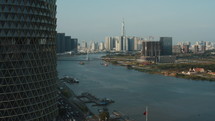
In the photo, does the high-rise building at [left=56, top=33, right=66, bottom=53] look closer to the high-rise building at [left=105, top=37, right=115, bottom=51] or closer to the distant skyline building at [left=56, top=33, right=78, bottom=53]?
the distant skyline building at [left=56, top=33, right=78, bottom=53]

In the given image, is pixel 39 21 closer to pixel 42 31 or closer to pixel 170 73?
pixel 42 31

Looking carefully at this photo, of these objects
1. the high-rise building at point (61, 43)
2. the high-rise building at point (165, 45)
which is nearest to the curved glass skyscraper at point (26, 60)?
the high-rise building at point (165, 45)

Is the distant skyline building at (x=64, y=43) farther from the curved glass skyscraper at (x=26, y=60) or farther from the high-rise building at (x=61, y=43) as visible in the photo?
the curved glass skyscraper at (x=26, y=60)

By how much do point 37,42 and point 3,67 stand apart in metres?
1.87

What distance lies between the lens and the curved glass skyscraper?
10836mm

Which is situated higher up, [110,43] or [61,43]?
[110,43]

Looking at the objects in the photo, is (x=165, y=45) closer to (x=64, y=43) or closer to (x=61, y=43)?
(x=61, y=43)

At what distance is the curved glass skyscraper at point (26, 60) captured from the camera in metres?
10.8

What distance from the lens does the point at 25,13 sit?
1125 centimetres

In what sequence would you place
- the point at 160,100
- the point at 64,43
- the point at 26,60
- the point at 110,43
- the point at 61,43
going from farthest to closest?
the point at 110,43 → the point at 64,43 → the point at 61,43 → the point at 160,100 → the point at 26,60

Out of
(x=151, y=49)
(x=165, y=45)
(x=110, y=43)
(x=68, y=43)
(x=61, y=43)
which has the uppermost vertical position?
(x=110, y=43)

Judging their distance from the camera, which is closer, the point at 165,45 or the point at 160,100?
the point at 160,100

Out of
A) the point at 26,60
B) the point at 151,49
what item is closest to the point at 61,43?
the point at 151,49

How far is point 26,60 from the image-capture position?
1138cm
